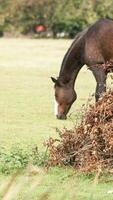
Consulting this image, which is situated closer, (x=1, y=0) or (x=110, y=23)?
(x=110, y=23)

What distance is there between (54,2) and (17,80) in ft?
178

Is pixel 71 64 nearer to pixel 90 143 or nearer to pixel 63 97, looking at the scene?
pixel 63 97

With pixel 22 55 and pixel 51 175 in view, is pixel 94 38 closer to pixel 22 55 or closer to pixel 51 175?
pixel 51 175

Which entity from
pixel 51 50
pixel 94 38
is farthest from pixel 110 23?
pixel 51 50

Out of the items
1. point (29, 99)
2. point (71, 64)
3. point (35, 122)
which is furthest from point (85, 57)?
point (29, 99)

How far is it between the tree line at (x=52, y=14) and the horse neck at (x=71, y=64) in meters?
57.6

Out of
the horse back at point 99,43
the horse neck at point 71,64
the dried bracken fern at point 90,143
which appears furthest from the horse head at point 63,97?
the dried bracken fern at point 90,143

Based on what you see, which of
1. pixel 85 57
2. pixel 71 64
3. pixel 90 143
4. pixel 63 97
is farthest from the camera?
pixel 63 97

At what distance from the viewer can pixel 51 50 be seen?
42.8 meters

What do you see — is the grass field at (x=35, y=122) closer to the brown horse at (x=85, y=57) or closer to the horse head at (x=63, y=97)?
the horse head at (x=63, y=97)

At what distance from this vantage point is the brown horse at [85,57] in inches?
555

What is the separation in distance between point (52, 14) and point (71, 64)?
60.9 meters

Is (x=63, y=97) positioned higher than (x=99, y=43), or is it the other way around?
(x=99, y=43)

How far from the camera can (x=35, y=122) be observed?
13586 mm
